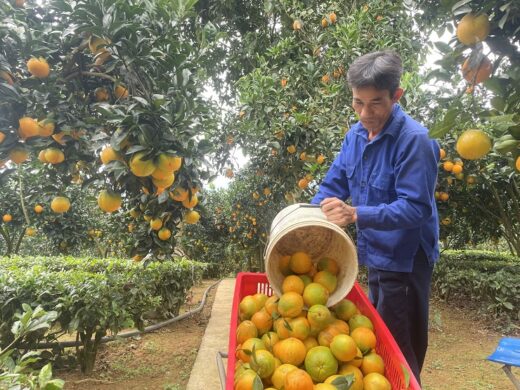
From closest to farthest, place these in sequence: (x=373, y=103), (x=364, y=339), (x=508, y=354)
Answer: (x=364, y=339) → (x=373, y=103) → (x=508, y=354)

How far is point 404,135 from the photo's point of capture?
71.5 inches

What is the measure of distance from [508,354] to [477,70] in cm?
203

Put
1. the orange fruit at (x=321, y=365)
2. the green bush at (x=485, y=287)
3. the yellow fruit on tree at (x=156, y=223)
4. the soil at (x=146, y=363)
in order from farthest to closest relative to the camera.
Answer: the green bush at (x=485, y=287)
the soil at (x=146, y=363)
the yellow fruit on tree at (x=156, y=223)
the orange fruit at (x=321, y=365)

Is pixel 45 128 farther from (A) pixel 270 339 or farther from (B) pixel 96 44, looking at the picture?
(A) pixel 270 339

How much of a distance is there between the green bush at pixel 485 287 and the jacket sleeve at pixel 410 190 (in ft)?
15.0

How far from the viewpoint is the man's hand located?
1.54m

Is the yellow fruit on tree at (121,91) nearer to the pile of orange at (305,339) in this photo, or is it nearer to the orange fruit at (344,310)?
the pile of orange at (305,339)

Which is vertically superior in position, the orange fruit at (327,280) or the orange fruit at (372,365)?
the orange fruit at (327,280)

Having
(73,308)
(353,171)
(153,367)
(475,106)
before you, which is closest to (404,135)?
(353,171)

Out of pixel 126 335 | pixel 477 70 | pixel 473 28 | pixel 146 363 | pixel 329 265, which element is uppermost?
pixel 473 28

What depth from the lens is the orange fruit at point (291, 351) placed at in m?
1.37

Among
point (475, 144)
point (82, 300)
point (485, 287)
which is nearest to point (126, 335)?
point (82, 300)

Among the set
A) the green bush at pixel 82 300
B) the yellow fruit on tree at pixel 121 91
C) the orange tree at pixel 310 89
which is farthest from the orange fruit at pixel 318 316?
the orange tree at pixel 310 89

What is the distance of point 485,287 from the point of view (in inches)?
229
